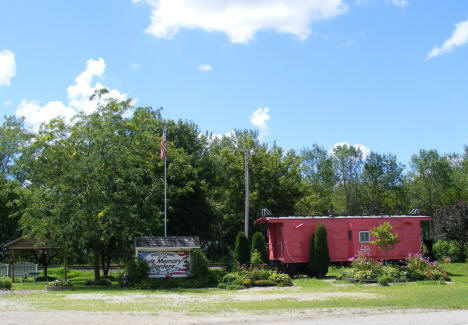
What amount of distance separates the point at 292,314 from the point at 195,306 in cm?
319

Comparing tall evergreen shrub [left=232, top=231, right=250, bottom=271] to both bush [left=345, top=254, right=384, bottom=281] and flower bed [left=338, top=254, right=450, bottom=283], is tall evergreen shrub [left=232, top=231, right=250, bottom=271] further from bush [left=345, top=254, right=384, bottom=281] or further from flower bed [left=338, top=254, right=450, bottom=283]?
bush [left=345, top=254, right=384, bottom=281]

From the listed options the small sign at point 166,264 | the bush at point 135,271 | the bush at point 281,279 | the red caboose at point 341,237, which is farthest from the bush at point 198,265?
the red caboose at point 341,237

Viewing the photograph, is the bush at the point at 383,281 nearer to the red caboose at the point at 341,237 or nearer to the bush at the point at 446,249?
the red caboose at the point at 341,237

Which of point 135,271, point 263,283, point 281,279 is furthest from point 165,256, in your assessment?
point 281,279

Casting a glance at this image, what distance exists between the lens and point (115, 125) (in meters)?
23.5

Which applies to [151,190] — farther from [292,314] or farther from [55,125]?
[292,314]

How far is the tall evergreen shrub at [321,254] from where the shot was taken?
2383cm

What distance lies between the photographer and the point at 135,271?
20.8m

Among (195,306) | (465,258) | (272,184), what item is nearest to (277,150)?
(272,184)

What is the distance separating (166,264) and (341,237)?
1007 cm

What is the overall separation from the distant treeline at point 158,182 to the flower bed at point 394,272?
399 inches

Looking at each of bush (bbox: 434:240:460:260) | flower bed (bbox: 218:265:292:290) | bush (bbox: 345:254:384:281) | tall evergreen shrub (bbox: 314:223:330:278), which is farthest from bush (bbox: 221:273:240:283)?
bush (bbox: 434:240:460:260)

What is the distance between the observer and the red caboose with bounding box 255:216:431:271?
82.2 ft

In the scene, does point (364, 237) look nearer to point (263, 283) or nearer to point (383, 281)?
point (383, 281)
